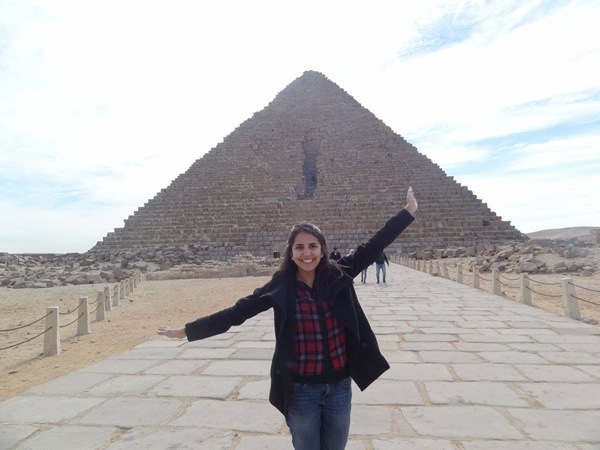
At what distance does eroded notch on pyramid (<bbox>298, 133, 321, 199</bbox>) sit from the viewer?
143ft

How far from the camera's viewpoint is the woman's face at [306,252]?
238cm

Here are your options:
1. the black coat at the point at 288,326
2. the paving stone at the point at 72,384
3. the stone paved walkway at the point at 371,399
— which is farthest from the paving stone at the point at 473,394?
the paving stone at the point at 72,384

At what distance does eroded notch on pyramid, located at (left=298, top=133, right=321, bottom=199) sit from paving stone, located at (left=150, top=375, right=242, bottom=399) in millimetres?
38637

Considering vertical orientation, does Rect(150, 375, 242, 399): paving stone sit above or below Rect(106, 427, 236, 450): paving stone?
above

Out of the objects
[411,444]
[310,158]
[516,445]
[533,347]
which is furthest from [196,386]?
[310,158]

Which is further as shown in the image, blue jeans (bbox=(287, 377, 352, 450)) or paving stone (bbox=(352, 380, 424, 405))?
paving stone (bbox=(352, 380, 424, 405))

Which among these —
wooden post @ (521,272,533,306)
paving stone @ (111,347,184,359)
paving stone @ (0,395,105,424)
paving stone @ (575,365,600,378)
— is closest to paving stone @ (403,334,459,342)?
paving stone @ (575,365,600,378)

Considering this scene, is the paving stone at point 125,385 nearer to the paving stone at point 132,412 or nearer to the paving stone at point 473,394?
the paving stone at point 132,412

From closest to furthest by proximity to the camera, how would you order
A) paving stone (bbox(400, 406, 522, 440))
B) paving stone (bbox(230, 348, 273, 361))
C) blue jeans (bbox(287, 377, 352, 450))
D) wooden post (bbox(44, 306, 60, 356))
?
blue jeans (bbox(287, 377, 352, 450)) < paving stone (bbox(400, 406, 522, 440)) < paving stone (bbox(230, 348, 273, 361)) < wooden post (bbox(44, 306, 60, 356))

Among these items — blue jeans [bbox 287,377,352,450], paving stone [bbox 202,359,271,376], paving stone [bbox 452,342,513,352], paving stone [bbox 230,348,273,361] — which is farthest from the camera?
paving stone [bbox 452,342,513,352]

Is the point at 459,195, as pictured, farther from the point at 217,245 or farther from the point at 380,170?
the point at 217,245

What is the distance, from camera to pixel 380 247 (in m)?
2.61

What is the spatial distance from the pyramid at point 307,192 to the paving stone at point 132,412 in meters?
25.7

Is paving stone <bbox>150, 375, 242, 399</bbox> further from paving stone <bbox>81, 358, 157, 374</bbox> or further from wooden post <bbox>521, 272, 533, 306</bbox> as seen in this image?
wooden post <bbox>521, 272, 533, 306</bbox>
